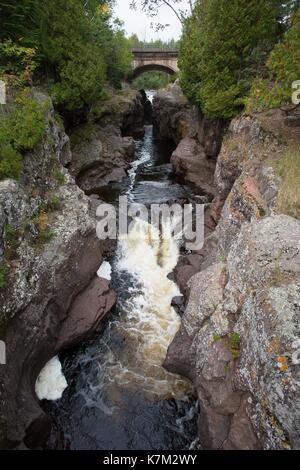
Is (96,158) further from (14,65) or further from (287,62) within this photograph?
(287,62)

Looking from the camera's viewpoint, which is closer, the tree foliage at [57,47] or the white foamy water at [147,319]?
the white foamy water at [147,319]

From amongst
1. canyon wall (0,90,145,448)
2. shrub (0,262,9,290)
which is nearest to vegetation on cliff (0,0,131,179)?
canyon wall (0,90,145,448)

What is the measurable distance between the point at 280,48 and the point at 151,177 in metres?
12.8

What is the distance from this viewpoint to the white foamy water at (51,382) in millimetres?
8564

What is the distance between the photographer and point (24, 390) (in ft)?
24.7

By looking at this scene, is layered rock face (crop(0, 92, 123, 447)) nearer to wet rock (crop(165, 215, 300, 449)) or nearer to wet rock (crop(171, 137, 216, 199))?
wet rock (crop(165, 215, 300, 449))

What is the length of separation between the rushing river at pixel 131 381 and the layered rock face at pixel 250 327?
2.33ft

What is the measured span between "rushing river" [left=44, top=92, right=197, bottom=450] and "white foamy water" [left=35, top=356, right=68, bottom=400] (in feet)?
0.55

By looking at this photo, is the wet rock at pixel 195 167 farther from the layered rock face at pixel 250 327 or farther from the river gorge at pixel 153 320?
the layered rock face at pixel 250 327

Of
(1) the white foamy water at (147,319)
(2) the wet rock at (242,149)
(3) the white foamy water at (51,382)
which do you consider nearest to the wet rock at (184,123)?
(2) the wet rock at (242,149)
